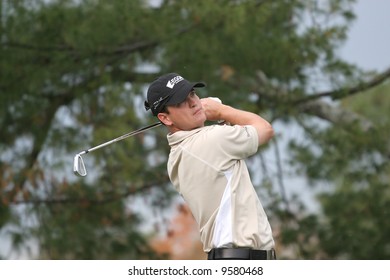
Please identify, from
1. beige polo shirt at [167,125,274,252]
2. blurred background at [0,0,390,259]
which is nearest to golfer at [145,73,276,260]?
beige polo shirt at [167,125,274,252]

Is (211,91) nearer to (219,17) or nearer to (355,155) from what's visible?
(219,17)

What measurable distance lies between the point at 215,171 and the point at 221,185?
60 mm

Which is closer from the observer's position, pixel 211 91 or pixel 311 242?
pixel 211 91

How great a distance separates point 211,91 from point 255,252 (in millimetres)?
6309

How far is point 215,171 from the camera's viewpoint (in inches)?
165

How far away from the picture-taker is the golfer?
4156mm

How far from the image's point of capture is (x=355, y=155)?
11.0 metres

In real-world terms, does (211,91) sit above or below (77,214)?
above

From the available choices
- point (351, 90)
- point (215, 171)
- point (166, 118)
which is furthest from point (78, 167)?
point (351, 90)

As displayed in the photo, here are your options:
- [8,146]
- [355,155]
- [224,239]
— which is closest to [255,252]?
[224,239]

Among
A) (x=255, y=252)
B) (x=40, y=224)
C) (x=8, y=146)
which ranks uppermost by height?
(x=8, y=146)

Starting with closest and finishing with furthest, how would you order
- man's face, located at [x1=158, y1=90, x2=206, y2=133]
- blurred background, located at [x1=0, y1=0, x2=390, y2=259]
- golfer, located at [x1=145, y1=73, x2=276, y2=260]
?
golfer, located at [x1=145, y1=73, x2=276, y2=260]
man's face, located at [x1=158, y1=90, x2=206, y2=133]
blurred background, located at [x1=0, y1=0, x2=390, y2=259]

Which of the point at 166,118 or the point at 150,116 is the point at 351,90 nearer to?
the point at 150,116

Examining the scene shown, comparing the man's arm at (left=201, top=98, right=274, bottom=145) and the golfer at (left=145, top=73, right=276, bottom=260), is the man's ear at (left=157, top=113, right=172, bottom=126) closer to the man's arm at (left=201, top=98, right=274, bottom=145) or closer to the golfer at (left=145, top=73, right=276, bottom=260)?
the golfer at (left=145, top=73, right=276, bottom=260)
